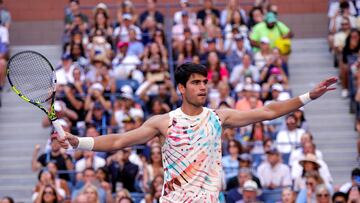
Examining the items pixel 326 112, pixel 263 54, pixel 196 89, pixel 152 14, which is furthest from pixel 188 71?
pixel 152 14

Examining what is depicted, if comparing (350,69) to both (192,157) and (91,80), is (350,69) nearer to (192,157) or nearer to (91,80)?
(91,80)

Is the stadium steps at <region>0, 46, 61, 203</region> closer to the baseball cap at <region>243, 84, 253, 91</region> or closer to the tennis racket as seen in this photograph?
the baseball cap at <region>243, 84, 253, 91</region>

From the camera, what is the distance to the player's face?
9312 millimetres

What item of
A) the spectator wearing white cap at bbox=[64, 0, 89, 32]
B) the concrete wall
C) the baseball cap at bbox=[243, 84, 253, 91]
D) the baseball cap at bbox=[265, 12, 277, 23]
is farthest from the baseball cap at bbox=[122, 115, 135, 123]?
the concrete wall

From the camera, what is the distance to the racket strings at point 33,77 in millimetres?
9659

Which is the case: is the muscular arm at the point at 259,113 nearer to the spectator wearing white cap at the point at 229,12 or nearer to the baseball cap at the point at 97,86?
the baseball cap at the point at 97,86

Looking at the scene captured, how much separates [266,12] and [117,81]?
3.34m

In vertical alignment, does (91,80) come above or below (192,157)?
above

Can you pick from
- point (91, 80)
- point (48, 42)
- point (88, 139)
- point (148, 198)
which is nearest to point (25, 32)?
point (48, 42)

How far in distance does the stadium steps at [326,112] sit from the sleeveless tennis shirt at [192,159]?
7.99 m

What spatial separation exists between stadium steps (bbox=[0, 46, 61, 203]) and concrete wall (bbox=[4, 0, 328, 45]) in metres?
1.53

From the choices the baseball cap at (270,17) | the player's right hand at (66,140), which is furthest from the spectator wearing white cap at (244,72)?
the player's right hand at (66,140)

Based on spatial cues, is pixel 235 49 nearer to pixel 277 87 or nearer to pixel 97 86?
pixel 277 87

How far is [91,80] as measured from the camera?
18.6m
